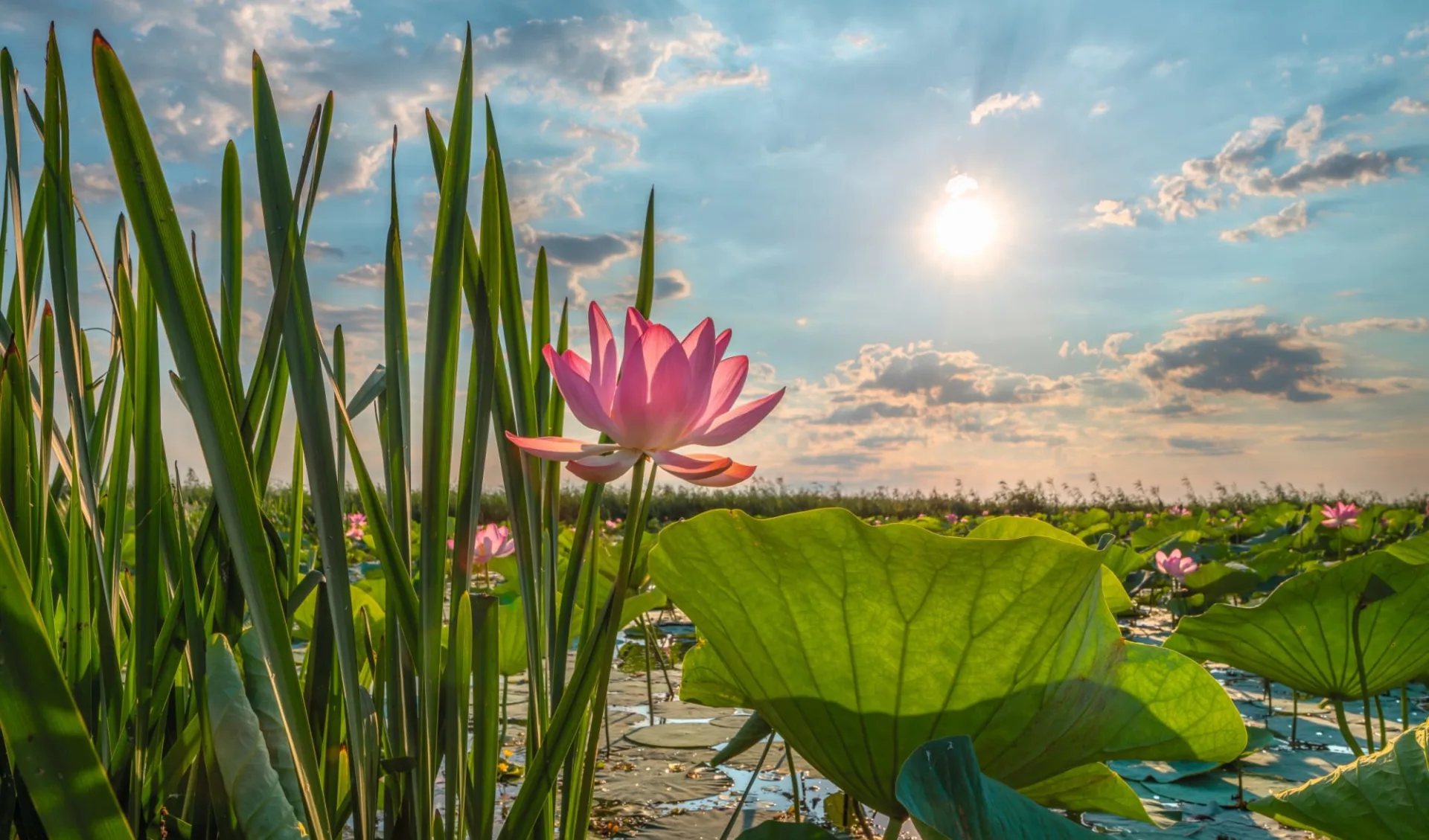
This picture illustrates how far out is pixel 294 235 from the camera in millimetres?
565

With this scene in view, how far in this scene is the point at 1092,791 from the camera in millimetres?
928

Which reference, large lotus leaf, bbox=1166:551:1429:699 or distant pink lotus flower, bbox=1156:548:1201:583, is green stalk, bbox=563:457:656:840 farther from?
distant pink lotus flower, bbox=1156:548:1201:583

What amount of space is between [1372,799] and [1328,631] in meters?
0.77

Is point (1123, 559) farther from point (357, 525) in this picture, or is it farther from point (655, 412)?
point (357, 525)

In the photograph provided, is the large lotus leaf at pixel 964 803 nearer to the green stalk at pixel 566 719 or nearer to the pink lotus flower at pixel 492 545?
the green stalk at pixel 566 719

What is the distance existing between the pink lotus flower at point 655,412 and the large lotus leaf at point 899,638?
11 cm

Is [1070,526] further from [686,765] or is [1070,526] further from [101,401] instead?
[101,401]

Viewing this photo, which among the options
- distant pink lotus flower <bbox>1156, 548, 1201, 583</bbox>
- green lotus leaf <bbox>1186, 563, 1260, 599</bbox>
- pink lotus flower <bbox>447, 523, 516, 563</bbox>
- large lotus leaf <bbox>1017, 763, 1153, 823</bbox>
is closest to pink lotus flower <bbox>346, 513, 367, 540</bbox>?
pink lotus flower <bbox>447, 523, 516, 563</bbox>

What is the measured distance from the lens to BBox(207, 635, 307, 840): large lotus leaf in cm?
50

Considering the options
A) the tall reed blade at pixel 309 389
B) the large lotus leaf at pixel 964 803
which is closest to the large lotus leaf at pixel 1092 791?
the large lotus leaf at pixel 964 803

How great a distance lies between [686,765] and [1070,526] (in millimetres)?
4564

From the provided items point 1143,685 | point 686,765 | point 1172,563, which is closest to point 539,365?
point 1143,685

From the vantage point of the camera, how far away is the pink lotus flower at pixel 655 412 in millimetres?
567

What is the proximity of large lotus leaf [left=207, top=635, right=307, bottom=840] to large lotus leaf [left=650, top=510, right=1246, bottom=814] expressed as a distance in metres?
0.30
